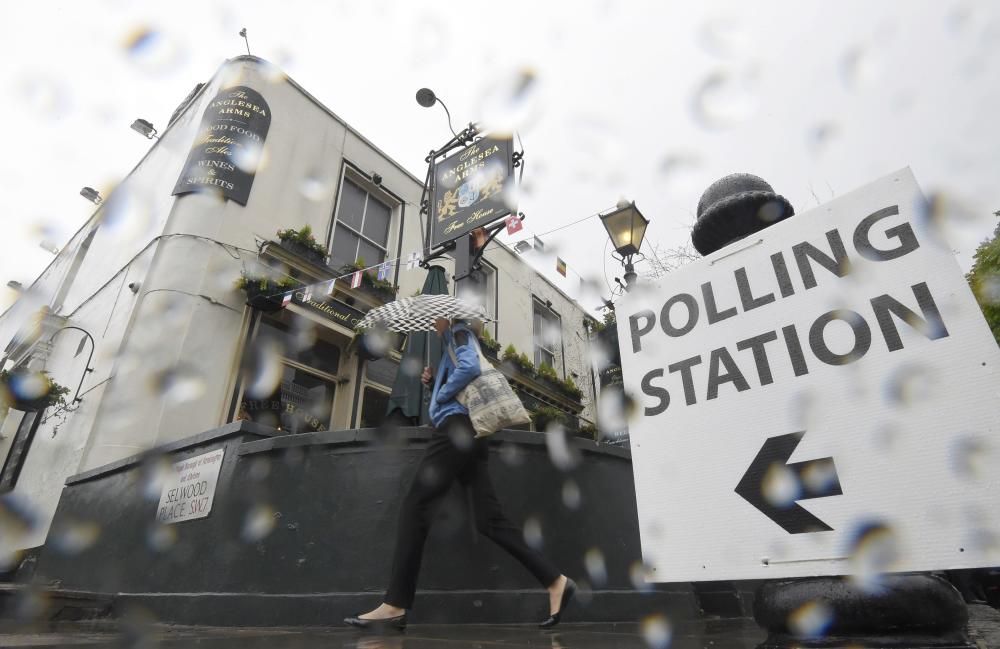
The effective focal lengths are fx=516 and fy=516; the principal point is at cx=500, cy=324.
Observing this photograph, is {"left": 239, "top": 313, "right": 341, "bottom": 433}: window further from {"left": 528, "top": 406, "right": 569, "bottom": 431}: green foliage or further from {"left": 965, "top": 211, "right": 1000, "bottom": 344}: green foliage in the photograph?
{"left": 965, "top": 211, "right": 1000, "bottom": 344}: green foliage

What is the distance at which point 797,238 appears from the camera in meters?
1.44

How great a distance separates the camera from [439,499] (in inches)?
109

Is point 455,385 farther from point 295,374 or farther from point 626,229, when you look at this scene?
point 295,374

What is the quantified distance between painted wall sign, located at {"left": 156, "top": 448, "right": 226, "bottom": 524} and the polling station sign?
329 cm

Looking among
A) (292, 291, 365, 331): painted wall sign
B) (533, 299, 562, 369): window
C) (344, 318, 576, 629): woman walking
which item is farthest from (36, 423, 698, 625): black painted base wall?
(533, 299, 562, 369): window

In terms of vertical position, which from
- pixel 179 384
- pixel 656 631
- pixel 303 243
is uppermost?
pixel 303 243

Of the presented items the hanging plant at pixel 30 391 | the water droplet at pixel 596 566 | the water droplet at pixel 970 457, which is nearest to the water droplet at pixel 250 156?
the hanging plant at pixel 30 391

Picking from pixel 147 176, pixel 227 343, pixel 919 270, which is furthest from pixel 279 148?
pixel 919 270

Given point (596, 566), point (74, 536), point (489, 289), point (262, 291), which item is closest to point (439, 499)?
point (596, 566)

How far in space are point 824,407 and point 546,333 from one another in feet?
40.6

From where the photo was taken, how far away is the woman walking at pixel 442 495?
2555 millimetres

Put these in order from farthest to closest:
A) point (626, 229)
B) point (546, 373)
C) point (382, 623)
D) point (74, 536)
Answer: point (546, 373) → point (626, 229) → point (74, 536) → point (382, 623)

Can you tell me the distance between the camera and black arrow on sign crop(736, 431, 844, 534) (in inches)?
45.3

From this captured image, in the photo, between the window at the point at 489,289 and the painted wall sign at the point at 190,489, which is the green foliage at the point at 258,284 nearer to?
the painted wall sign at the point at 190,489
